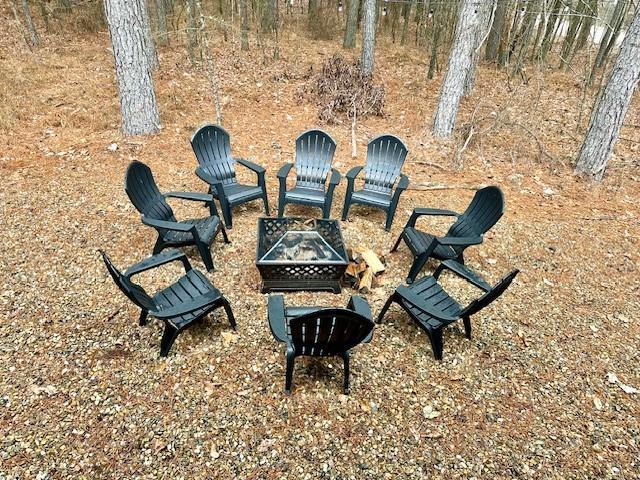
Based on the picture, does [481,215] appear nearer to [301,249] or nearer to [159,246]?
→ [301,249]

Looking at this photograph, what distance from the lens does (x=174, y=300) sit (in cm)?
278

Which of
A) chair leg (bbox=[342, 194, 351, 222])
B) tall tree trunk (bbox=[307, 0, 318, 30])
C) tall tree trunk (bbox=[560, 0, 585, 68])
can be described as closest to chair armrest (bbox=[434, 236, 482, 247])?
chair leg (bbox=[342, 194, 351, 222])

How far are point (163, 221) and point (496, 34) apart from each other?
10687 mm

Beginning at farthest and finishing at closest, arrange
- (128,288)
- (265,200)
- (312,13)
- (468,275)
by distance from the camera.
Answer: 1. (312,13)
2. (265,200)
3. (468,275)
4. (128,288)

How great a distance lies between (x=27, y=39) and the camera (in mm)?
8461

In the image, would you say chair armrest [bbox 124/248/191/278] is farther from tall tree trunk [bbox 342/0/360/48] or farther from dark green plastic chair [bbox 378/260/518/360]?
tall tree trunk [bbox 342/0/360/48]

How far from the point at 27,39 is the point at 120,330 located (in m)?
9.23

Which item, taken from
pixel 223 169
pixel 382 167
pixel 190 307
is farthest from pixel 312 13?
pixel 190 307

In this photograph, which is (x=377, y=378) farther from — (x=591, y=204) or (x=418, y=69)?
(x=418, y=69)

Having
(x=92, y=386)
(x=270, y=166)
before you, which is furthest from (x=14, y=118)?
(x=92, y=386)

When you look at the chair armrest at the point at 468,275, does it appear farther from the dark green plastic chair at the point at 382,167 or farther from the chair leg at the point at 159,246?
the chair leg at the point at 159,246

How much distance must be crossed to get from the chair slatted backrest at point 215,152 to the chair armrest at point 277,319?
7.33 ft

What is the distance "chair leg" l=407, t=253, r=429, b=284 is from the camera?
3.38m

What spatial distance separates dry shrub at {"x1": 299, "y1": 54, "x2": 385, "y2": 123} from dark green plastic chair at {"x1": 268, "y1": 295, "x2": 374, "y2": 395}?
5.21m
